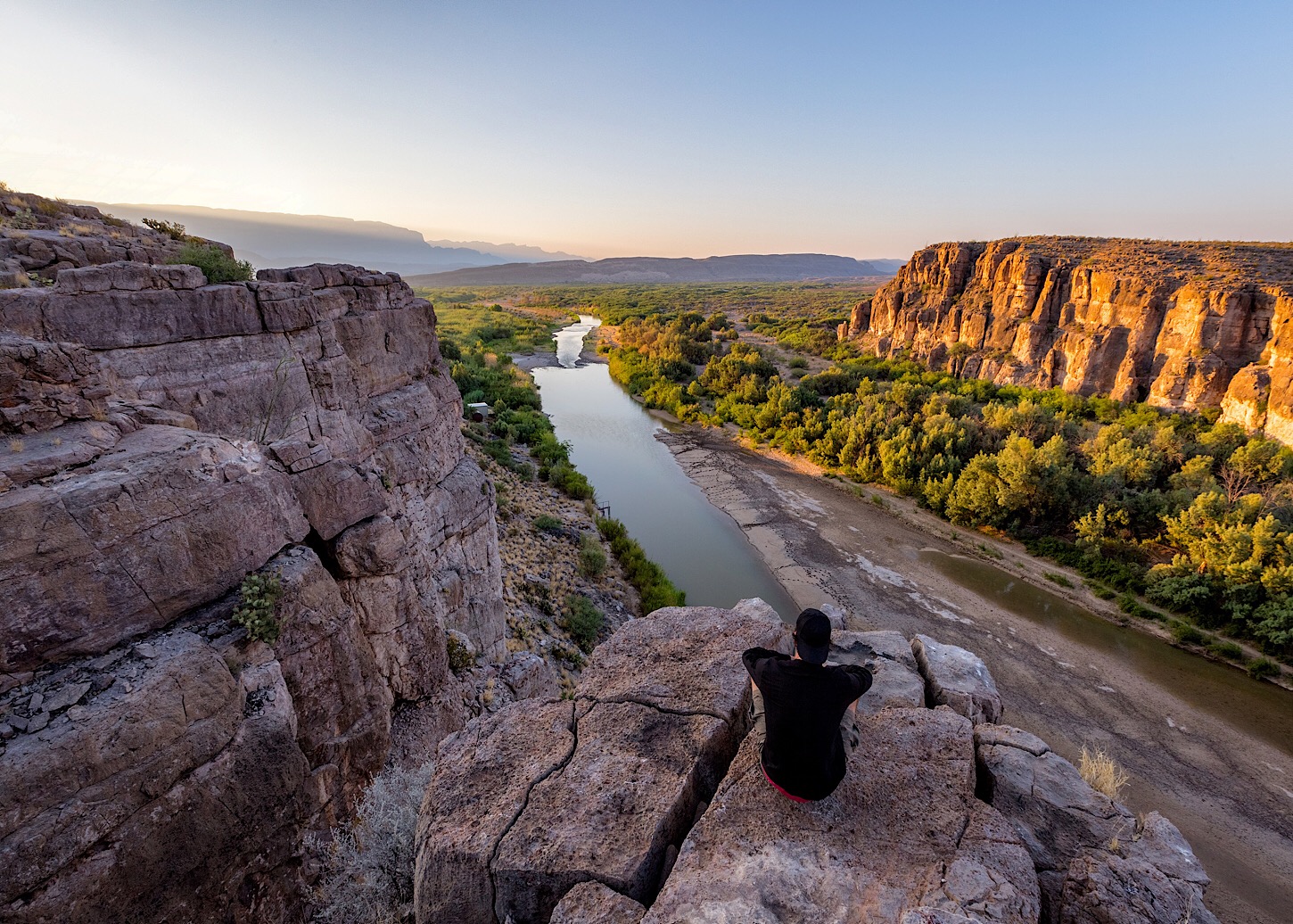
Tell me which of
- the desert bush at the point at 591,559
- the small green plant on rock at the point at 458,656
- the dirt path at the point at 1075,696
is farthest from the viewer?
the desert bush at the point at 591,559

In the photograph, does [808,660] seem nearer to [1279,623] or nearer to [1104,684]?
[1104,684]

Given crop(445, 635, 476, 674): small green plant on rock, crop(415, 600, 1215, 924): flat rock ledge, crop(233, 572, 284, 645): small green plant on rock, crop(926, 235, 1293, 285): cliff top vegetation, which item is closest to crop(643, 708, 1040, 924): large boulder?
crop(415, 600, 1215, 924): flat rock ledge

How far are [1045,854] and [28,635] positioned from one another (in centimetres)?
723

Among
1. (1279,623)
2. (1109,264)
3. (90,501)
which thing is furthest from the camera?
(1109,264)

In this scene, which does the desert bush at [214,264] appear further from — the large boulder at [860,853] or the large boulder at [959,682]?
the large boulder at [959,682]

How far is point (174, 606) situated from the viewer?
14.3 ft

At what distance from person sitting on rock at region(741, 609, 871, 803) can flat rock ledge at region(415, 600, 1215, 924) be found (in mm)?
236

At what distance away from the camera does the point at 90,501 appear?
12.9 feet

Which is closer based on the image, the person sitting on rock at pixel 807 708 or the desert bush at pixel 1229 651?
the person sitting on rock at pixel 807 708

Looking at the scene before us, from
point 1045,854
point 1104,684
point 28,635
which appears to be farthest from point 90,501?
point 1104,684

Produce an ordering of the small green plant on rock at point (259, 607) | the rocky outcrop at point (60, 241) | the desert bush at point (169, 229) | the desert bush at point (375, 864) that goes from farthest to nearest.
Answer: the desert bush at point (169, 229), the rocky outcrop at point (60, 241), the small green plant on rock at point (259, 607), the desert bush at point (375, 864)

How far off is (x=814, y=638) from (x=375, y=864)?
3.95 metres

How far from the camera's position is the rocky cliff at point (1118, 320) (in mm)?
26438

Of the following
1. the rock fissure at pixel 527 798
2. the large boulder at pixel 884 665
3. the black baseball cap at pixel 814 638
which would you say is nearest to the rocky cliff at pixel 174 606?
the rock fissure at pixel 527 798
